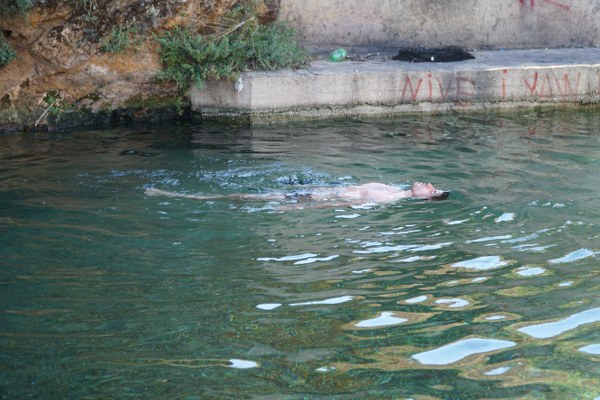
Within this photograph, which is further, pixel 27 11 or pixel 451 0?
pixel 451 0

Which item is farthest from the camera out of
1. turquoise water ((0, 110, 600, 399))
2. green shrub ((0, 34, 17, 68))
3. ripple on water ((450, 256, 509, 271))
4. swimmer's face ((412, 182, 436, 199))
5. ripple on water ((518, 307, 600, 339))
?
green shrub ((0, 34, 17, 68))

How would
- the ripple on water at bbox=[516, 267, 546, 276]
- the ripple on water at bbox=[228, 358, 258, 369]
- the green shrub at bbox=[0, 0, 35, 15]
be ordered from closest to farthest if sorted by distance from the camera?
the ripple on water at bbox=[228, 358, 258, 369] → the ripple on water at bbox=[516, 267, 546, 276] → the green shrub at bbox=[0, 0, 35, 15]

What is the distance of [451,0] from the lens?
17422 mm

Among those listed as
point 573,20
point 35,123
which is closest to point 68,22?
point 35,123

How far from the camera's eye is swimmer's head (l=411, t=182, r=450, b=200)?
998 centimetres

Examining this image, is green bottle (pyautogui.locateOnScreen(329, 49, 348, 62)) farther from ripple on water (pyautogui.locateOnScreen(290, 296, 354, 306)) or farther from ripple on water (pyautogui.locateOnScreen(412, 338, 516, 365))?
ripple on water (pyautogui.locateOnScreen(412, 338, 516, 365))

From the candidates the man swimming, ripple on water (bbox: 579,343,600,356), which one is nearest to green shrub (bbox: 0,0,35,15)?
the man swimming

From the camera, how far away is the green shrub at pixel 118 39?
1429 centimetres

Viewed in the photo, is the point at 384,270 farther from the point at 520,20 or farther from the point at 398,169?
the point at 520,20

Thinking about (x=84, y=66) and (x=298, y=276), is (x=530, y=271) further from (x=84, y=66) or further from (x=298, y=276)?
(x=84, y=66)

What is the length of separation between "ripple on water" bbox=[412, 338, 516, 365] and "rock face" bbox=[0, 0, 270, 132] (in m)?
9.76

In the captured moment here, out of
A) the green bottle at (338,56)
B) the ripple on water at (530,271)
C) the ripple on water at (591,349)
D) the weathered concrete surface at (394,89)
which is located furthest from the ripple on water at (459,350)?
the green bottle at (338,56)

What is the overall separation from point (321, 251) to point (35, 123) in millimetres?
7793

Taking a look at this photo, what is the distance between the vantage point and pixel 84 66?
568 inches
